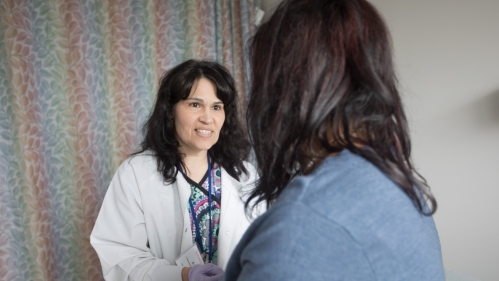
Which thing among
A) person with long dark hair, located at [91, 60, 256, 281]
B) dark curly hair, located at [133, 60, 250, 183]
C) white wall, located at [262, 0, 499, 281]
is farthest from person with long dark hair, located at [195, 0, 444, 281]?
white wall, located at [262, 0, 499, 281]

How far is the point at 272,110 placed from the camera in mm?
673

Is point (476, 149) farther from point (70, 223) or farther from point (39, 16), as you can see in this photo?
point (39, 16)

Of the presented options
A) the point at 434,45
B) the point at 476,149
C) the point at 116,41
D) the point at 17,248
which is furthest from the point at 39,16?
the point at 476,149

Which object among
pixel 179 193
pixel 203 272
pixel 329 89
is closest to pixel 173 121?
pixel 179 193

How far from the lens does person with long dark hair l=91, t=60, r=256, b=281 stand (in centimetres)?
140

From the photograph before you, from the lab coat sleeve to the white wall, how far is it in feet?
3.05

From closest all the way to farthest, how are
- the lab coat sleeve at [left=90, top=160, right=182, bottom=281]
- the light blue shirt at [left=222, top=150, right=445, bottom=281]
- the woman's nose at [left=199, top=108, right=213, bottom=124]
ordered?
the light blue shirt at [left=222, top=150, right=445, bottom=281], the lab coat sleeve at [left=90, top=160, right=182, bottom=281], the woman's nose at [left=199, top=108, right=213, bottom=124]

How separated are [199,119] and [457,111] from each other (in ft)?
3.73

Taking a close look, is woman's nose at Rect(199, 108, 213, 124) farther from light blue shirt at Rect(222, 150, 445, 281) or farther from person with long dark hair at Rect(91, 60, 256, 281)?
light blue shirt at Rect(222, 150, 445, 281)

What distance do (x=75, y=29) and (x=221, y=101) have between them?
3.02 ft

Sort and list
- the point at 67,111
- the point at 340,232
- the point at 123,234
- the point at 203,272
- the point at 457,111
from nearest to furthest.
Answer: the point at 340,232 < the point at 203,272 < the point at 123,234 < the point at 457,111 < the point at 67,111

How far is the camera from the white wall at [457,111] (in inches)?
65.8

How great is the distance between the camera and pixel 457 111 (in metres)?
1.78

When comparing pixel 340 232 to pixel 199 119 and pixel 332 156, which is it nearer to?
pixel 332 156
